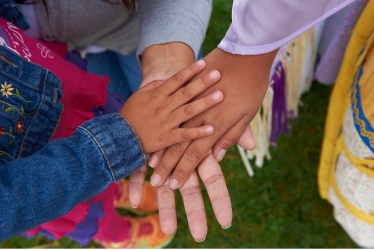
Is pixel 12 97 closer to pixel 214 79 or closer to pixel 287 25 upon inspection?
pixel 214 79

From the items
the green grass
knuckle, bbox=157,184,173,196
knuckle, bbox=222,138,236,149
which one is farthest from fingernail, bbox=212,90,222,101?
the green grass

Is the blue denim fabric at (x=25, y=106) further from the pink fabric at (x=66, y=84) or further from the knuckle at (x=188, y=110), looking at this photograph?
the knuckle at (x=188, y=110)

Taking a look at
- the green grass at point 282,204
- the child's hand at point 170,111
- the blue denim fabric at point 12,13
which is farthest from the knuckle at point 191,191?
the green grass at point 282,204

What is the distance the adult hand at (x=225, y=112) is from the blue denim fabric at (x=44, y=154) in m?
0.09

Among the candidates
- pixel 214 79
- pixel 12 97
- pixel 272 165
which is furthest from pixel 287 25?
pixel 272 165

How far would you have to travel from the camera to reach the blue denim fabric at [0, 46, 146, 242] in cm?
58

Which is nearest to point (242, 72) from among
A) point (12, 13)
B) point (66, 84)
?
point (66, 84)

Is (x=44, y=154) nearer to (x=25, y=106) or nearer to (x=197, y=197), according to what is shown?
(x=25, y=106)

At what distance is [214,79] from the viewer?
698 millimetres

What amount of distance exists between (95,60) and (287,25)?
64 centimetres

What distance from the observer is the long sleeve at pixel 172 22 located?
0.79 m

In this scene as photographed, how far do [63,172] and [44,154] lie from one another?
0.05m

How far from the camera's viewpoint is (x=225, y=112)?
0.72 metres

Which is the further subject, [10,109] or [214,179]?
[214,179]
